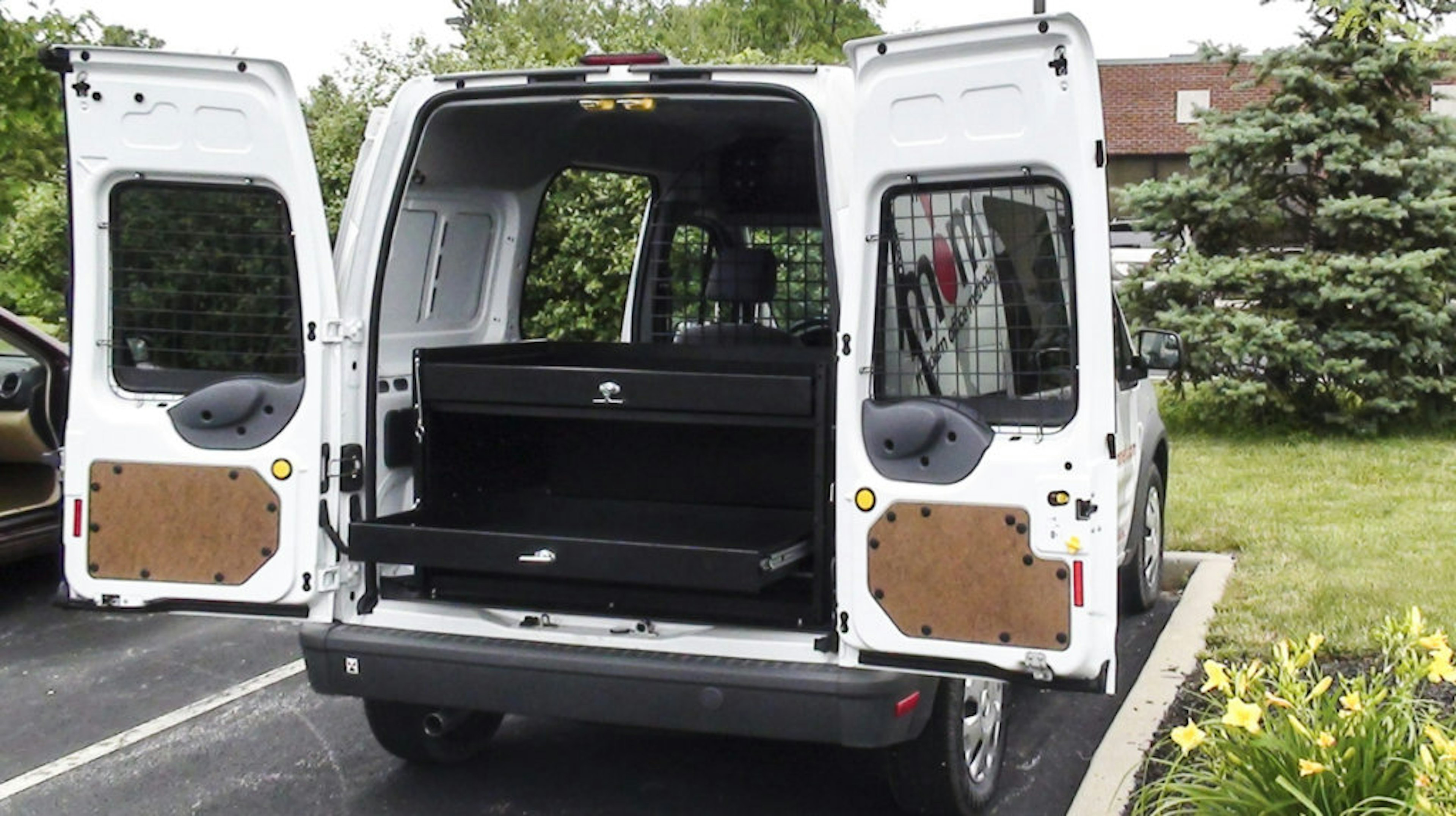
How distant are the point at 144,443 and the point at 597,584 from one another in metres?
1.43

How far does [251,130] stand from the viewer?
4.43m

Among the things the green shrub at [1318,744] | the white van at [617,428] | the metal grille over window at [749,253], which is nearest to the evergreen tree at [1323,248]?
the metal grille over window at [749,253]

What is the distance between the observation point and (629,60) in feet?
15.0

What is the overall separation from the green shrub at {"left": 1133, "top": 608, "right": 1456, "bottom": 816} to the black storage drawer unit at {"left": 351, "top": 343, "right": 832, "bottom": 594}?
4.09 ft

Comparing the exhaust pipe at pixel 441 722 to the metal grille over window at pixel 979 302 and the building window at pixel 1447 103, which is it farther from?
the building window at pixel 1447 103

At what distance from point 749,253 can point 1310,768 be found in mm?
3625

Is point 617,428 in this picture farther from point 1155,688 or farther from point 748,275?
point 1155,688

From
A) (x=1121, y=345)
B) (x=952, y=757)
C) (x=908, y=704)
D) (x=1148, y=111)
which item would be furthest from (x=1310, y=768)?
(x=1148, y=111)

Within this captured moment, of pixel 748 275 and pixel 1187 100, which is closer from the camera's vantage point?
pixel 748 275

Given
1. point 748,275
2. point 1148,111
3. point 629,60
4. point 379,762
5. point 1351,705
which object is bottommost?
point 379,762

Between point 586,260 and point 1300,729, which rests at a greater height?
point 586,260

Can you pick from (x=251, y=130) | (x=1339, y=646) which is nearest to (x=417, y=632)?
Answer: (x=251, y=130)

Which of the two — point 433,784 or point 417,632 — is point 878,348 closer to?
point 417,632

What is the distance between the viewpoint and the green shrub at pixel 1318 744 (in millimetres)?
3252
